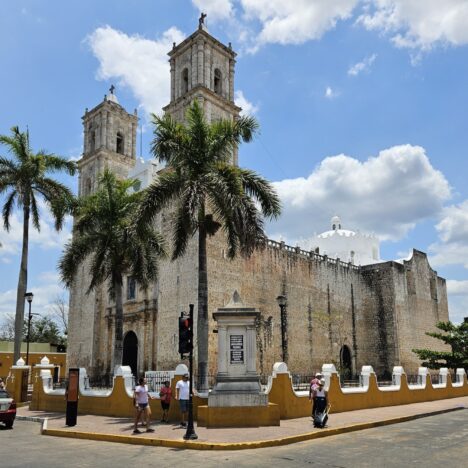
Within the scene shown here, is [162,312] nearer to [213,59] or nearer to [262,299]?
[262,299]

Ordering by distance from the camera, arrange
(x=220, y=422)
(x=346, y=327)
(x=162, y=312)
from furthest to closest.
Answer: (x=346, y=327)
(x=162, y=312)
(x=220, y=422)

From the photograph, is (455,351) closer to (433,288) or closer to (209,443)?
(433,288)

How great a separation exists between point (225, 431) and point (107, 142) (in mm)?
27070

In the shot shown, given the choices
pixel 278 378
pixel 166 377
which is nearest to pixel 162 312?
pixel 166 377

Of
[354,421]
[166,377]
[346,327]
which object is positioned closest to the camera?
[354,421]

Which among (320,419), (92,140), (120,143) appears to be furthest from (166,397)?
(92,140)

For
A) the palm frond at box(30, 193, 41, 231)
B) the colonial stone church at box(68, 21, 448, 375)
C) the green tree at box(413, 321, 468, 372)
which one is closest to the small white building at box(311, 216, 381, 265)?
the colonial stone church at box(68, 21, 448, 375)

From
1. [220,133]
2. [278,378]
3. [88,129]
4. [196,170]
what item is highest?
[88,129]

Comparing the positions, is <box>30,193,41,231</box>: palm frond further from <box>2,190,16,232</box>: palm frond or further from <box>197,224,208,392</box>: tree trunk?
<box>197,224,208,392</box>: tree trunk

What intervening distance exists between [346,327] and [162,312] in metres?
13.5

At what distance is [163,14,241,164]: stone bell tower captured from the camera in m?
28.8

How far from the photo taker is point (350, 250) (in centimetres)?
4088

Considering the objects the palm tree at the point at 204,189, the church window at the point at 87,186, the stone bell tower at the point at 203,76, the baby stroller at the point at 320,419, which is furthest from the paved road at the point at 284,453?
the church window at the point at 87,186

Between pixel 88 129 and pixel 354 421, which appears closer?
pixel 354 421
